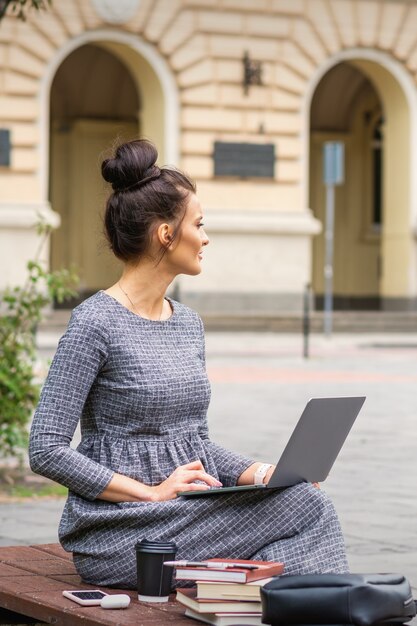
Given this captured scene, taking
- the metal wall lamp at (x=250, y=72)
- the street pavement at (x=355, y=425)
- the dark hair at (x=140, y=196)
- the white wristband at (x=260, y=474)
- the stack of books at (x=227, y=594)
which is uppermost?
the metal wall lamp at (x=250, y=72)

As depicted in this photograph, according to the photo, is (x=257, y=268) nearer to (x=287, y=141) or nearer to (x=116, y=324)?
(x=287, y=141)

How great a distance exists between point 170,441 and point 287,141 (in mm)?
23060

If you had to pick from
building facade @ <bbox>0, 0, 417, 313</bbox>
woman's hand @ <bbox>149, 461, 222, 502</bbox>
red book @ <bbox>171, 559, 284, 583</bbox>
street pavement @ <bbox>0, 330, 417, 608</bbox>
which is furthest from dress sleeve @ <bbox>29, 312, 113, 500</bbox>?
building facade @ <bbox>0, 0, 417, 313</bbox>

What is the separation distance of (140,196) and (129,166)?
0.28 ft

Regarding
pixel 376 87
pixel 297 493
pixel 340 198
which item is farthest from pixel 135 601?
pixel 340 198

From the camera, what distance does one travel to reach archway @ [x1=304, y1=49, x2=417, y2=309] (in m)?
28.7

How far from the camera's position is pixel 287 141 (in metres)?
27.2

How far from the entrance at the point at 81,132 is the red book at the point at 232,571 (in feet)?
84.0

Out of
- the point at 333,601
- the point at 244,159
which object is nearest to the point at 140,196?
the point at 333,601

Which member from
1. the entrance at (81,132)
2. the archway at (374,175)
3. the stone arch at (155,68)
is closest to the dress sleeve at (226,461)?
the stone arch at (155,68)

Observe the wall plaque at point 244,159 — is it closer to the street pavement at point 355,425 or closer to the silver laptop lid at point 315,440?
the street pavement at point 355,425

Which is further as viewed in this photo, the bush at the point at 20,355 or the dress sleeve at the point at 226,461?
the bush at the point at 20,355

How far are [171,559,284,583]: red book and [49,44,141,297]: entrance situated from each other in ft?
84.0

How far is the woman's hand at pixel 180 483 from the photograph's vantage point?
4266 millimetres
